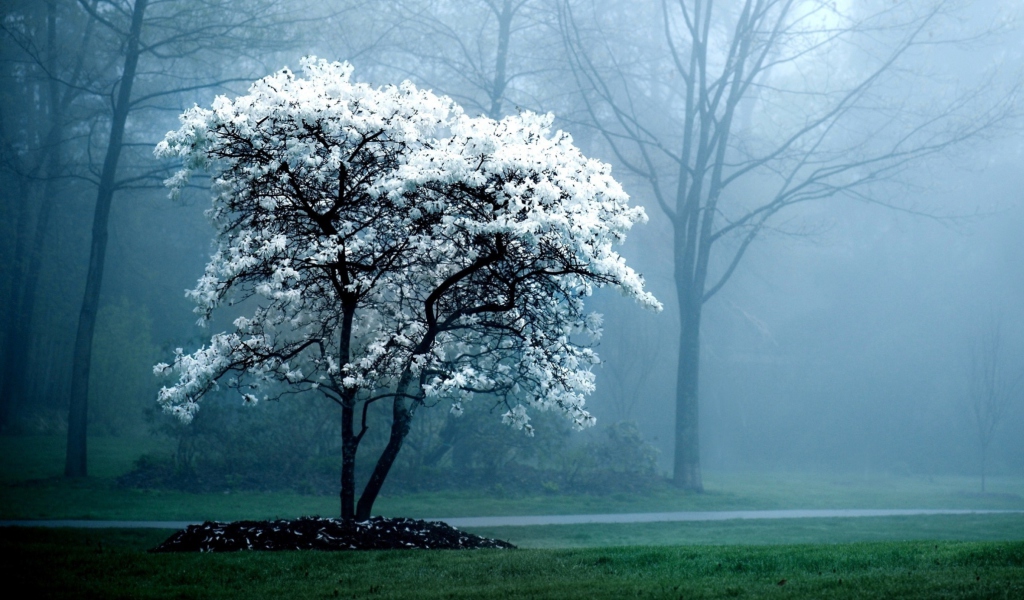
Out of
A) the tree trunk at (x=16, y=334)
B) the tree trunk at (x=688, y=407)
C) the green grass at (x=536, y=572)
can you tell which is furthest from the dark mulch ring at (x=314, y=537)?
the tree trunk at (x=16, y=334)

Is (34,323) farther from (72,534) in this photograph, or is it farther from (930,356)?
(930,356)

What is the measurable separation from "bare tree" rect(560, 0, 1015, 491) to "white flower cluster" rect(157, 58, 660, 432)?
38.6 feet

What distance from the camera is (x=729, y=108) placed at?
23312 mm

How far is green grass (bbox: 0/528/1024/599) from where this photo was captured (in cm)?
711

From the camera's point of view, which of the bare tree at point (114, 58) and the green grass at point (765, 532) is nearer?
the green grass at point (765, 532)

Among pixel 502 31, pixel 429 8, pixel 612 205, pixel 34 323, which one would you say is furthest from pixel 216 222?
pixel 34 323

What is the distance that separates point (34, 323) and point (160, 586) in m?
25.4

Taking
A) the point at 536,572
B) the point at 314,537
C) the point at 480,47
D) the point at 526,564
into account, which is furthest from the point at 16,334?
the point at 536,572

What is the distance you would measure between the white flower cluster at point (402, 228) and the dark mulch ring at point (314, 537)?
1.45 m

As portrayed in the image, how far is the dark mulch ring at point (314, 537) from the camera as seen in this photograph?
987 centimetres

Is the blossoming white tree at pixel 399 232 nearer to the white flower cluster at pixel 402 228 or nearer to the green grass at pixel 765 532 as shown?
the white flower cluster at pixel 402 228

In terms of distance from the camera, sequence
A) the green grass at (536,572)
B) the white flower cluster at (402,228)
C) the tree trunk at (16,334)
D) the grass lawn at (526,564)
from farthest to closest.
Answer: the tree trunk at (16,334), the white flower cluster at (402,228), the grass lawn at (526,564), the green grass at (536,572)

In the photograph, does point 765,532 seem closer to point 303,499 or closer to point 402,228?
point 303,499

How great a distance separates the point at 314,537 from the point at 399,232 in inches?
143
